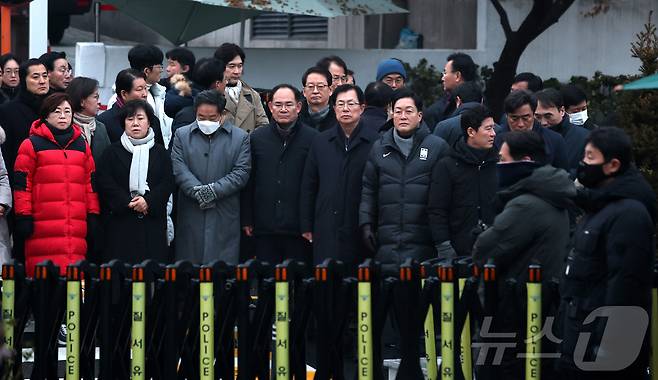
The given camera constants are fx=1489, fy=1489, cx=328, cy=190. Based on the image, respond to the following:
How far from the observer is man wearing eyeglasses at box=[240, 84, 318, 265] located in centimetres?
1132

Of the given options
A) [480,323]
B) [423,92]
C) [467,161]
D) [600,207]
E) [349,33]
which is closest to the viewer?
[600,207]

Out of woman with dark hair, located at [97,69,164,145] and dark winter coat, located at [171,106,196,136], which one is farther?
dark winter coat, located at [171,106,196,136]

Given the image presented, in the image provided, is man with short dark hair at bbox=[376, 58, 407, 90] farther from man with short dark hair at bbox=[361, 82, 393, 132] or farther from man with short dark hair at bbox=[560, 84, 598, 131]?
man with short dark hair at bbox=[560, 84, 598, 131]

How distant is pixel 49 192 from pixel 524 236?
13.1ft

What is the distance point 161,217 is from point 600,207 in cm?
438

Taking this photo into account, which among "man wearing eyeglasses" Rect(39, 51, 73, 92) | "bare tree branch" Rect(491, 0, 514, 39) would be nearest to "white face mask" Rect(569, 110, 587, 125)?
"man wearing eyeglasses" Rect(39, 51, 73, 92)

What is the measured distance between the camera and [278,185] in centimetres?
1134


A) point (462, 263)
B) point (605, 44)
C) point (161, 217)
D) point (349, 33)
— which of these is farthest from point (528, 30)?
point (462, 263)

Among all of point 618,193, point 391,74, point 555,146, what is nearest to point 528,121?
point 555,146

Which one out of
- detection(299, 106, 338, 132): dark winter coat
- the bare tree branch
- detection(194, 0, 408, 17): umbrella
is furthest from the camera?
the bare tree branch

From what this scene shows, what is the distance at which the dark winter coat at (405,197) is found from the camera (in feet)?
34.5

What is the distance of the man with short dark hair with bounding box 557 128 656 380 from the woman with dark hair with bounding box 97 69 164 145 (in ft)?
15.4

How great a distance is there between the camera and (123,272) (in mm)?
8609

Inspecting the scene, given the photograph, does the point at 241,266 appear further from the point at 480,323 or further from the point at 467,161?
the point at 467,161
